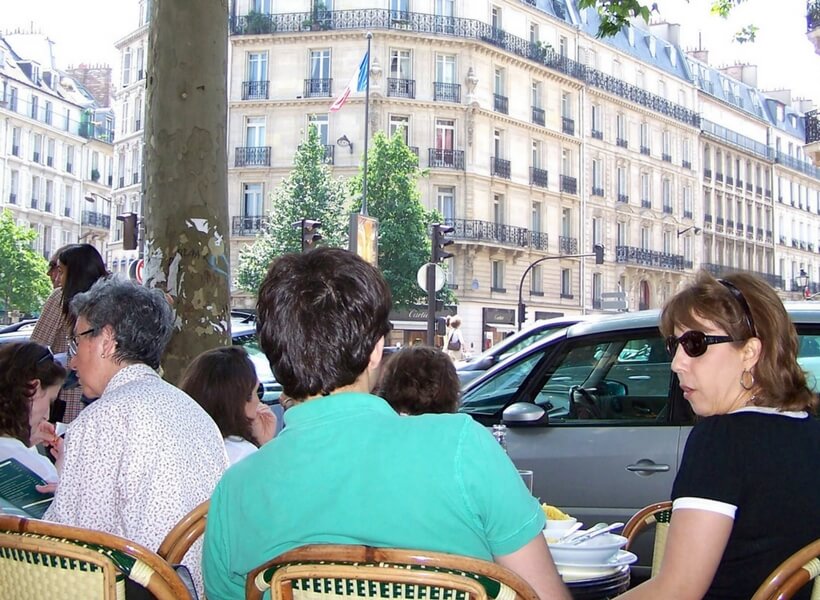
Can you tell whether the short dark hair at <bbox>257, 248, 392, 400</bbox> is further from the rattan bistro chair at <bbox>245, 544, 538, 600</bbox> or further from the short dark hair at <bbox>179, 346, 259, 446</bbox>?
the short dark hair at <bbox>179, 346, 259, 446</bbox>

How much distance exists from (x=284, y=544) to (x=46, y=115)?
71.1 metres

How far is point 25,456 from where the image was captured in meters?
4.18

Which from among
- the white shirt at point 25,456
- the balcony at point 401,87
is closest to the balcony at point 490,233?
the balcony at point 401,87

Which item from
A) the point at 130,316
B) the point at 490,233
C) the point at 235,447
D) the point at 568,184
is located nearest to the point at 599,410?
the point at 235,447

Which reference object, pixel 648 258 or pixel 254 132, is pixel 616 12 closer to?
pixel 254 132

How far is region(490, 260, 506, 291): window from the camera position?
48000 millimetres

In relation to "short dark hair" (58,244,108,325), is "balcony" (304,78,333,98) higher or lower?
higher

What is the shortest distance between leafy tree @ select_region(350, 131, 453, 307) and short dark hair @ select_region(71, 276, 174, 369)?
37585mm

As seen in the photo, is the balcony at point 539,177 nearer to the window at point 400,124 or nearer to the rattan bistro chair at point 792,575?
the window at point 400,124

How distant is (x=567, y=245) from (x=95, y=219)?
113 ft

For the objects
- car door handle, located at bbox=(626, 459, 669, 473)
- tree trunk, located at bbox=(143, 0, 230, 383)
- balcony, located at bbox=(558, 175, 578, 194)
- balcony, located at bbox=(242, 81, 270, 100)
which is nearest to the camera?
car door handle, located at bbox=(626, 459, 669, 473)

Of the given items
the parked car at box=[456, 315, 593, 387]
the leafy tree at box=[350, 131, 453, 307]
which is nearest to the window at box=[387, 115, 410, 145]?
the leafy tree at box=[350, 131, 453, 307]

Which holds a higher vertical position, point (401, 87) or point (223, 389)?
point (401, 87)

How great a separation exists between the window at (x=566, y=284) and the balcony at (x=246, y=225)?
1530 centimetres
